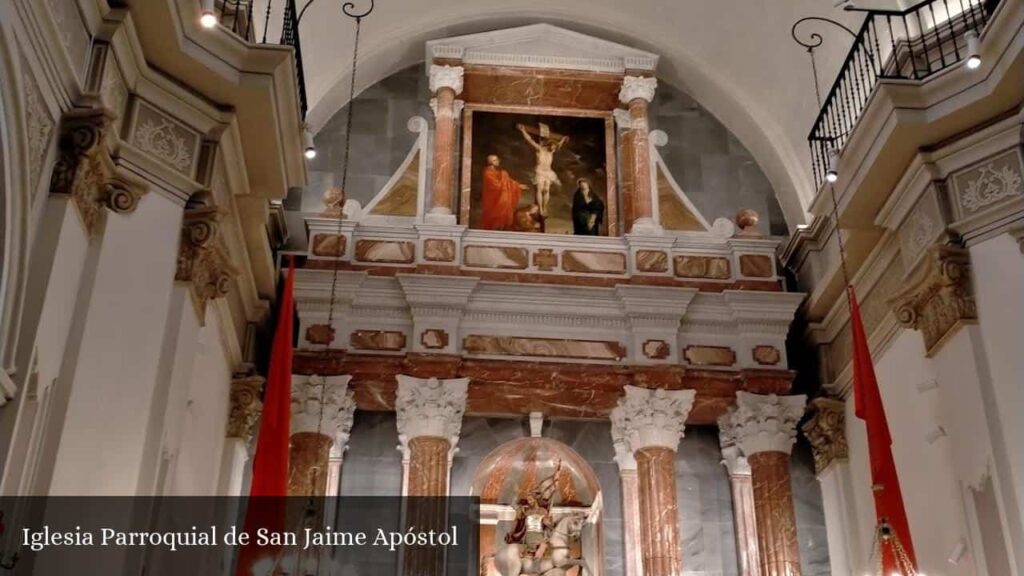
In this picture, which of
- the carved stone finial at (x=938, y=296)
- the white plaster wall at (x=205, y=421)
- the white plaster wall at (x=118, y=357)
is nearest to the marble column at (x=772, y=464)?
the carved stone finial at (x=938, y=296)

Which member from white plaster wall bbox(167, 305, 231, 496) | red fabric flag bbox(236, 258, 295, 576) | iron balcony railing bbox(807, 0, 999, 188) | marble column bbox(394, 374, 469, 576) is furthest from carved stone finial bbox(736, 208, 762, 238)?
red fabric flag bbox(236, 258, 295, 576)

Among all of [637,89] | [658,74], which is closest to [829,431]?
[637,89]

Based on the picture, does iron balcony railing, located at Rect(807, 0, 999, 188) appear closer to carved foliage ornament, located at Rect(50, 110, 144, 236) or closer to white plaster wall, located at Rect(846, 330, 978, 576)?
white plaster wall, located at Rect(846, 330, 978, 576)

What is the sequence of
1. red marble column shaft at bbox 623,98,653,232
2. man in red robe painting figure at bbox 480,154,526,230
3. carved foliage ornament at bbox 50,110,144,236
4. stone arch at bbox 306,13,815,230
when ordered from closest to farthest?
carved foliage ornament at bbox 50,110,144,236, red marble column shaft at bbox 623,98,653,232, man in red robe painting figure at bbox 480,154,526,230, stone arch at bbox 306,13,815,230

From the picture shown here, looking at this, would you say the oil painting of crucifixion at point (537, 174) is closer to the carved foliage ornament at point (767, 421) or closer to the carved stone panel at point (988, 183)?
the carved foliage ornament at point (767, 421)

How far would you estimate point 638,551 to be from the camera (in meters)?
10.1

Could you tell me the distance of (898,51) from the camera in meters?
8.74

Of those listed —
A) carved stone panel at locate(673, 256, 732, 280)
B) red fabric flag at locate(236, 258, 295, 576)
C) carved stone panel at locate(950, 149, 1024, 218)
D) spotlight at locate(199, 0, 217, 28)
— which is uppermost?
carved stone panel at locate(673, 256, 732, 280)

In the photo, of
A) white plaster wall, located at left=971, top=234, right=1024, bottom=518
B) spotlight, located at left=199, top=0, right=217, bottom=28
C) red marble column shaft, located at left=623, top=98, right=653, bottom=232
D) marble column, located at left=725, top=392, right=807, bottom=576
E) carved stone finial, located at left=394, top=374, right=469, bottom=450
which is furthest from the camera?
red marble column shaft, located at left=623, top=98, right=653, bottom=232

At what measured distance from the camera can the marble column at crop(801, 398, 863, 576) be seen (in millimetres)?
9992

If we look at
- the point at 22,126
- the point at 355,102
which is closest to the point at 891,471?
the point at 22,126

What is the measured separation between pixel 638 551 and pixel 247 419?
3.61 meters

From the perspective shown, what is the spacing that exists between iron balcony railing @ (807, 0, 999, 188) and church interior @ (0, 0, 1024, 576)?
0.04m

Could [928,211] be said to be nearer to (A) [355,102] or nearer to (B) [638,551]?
(B) [638,551]
